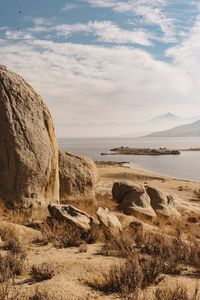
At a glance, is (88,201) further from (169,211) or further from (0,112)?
(0,112)

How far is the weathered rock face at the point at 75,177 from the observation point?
1563cm

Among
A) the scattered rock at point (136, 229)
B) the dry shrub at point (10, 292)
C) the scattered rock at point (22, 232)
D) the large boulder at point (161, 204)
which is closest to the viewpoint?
the dry shrub at point (10, 292)

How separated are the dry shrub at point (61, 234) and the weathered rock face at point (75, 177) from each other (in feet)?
17.1

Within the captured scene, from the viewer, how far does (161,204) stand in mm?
17875

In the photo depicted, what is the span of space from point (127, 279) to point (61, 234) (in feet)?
11.7

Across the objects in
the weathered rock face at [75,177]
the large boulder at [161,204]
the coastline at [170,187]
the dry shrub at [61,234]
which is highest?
the weathered rock face at [75,177]

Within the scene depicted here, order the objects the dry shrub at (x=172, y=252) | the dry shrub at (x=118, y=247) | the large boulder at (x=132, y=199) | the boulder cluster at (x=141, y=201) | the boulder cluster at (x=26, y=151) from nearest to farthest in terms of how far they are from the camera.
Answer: the dry shrub at (x=172, y=252) < the dry shrub at (x=118, y=247) < the boulder cluster at (x=26, y=151) < the large boulder at (x=132, y=199) < the boulder cluster at (x=141, y=201)

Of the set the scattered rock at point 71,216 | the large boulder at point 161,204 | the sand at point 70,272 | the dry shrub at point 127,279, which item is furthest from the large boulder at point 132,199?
the dry shrub at point 127,279

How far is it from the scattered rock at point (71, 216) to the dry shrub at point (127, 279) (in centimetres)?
320

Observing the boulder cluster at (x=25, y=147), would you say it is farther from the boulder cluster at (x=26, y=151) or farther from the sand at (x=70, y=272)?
the sand at (x=70, y=272)

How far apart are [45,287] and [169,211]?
1204 centimetres

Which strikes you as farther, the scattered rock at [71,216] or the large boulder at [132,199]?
the large boulder at [132,199]

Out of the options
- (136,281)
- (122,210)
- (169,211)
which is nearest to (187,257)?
(136,281)

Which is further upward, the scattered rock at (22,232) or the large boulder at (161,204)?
the scattered rock at (22,232)
